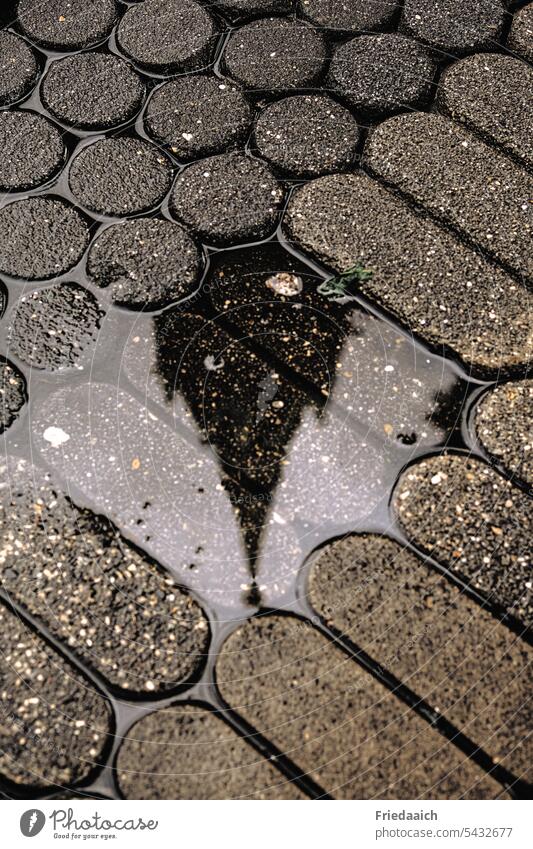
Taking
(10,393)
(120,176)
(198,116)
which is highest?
(198,116)

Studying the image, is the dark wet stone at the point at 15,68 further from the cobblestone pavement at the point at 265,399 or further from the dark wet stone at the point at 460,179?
the dark wet stone at the point at 460,179

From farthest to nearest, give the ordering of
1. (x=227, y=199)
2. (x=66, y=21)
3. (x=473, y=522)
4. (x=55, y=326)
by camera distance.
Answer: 1. (x=66, y=21)
2. (x=227, y=199)
3. (x=55, y=326)
4. (x=473, y=522)

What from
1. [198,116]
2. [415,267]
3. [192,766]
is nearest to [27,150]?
[198,116]

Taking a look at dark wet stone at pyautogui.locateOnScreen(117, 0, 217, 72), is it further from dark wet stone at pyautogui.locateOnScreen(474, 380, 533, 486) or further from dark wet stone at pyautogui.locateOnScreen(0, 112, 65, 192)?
dark wet stone at pyautogui.locateOnScreen(474, 380, 533, 486)

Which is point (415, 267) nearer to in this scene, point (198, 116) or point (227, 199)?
point (227, 199)

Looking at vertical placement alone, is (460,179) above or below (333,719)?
above

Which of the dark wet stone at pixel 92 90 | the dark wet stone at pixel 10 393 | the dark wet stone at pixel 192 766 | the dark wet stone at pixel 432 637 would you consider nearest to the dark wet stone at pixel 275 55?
the dark wet stone at pixel 92 90

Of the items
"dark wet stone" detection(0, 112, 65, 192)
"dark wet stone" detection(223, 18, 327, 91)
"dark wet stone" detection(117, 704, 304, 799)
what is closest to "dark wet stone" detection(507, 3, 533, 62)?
"dark wet stone" detection(223, 18, 327, 91)
